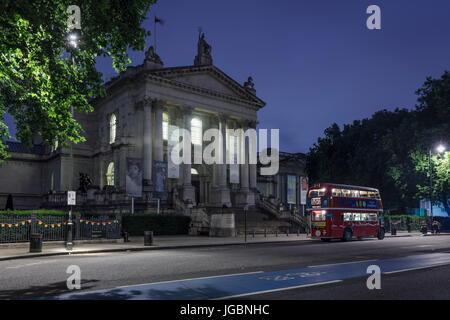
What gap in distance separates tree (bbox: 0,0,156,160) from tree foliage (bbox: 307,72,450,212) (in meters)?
40.5

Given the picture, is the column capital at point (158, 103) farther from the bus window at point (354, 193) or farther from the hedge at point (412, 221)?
the hedge at point (412, 221)

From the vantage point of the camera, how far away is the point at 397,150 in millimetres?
49062

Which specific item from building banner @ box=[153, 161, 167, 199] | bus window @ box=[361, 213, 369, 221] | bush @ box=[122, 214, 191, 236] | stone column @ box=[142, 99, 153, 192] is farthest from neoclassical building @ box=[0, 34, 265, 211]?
bus window @ box=[361, 213, 369, 221]

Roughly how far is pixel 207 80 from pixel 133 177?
20521 millimetres

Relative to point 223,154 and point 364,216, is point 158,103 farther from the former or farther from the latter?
point 364,216

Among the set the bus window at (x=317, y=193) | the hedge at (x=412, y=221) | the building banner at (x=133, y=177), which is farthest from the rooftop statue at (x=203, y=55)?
the hedge at (x=412, y=221)

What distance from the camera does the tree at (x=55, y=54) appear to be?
40.0 feet

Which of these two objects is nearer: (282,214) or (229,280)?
(229,280)

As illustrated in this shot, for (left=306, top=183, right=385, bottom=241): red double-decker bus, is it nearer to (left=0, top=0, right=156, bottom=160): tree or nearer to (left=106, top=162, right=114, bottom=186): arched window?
(left=0, top=0, right=156, bottom=160): tree

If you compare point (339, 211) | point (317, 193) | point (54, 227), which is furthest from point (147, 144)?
point (339, 211)

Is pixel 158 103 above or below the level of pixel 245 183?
above

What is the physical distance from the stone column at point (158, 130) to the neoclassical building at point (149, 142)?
0.11 metres

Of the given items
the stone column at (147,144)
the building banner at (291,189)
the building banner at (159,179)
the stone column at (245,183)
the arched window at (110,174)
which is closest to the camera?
the building banner at (159,179)
